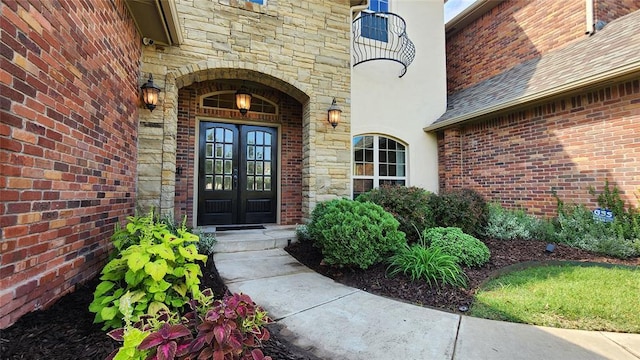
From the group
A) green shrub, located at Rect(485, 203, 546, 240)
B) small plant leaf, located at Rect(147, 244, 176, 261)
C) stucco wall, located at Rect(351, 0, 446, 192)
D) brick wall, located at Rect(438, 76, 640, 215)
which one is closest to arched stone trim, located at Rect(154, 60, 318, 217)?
stucco wall, located at Rect(351, 0, 446, 192)

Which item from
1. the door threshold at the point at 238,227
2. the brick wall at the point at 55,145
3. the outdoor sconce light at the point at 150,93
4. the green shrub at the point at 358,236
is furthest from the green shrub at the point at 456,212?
the outdoor sconce light at the point at 150,93

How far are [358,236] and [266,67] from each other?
3453mm

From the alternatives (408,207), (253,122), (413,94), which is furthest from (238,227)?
(413,94)

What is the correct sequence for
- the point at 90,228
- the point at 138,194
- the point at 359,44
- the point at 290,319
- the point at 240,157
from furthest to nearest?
the point at 359,44 < the point at 240,157 < the point at 138,194 < the point at 90,228 < the point at 290,319

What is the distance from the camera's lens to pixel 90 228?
8.43ft

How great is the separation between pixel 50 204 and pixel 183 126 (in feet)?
12.1

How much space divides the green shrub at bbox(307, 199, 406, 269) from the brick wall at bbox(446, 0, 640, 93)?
682 centimetres

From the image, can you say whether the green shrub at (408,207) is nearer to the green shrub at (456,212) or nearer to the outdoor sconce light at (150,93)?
the green shrub at (456,212)

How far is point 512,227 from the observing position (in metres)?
4.96

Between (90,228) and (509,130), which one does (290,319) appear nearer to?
(90,228)

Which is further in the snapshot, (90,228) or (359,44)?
(359,44)

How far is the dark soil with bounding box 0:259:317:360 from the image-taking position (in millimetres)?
1472

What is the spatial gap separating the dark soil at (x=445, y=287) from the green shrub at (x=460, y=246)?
114 mm

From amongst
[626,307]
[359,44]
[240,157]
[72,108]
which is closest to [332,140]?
[240,157]
